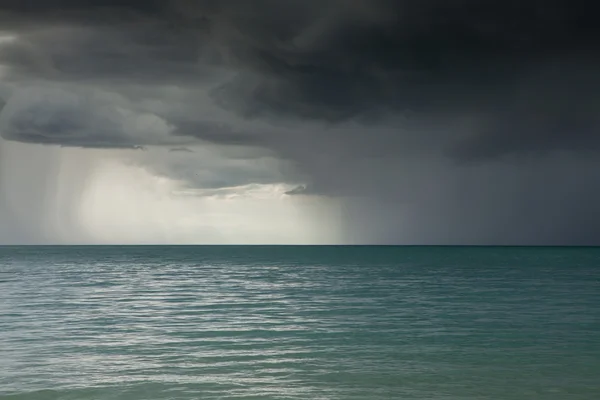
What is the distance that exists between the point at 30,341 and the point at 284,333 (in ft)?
46.4

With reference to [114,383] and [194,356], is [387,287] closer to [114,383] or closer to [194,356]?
[194,356]

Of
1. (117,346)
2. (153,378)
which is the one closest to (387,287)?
(117,346)

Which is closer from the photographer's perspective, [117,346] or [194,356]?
[194,356]

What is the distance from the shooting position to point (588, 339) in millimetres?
36438

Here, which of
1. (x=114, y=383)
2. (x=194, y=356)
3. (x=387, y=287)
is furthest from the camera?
(x=387, y=287)

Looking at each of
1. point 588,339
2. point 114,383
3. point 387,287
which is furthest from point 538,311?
point 114,383

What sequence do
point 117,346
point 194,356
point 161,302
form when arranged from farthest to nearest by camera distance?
1. point 161,302
2. point 117,346
3. point 194,356

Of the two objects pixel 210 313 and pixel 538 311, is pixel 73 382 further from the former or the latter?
pixel 538 311

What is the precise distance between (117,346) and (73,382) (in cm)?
873

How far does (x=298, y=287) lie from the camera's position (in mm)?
81562

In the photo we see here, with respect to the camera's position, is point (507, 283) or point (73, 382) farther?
point (507, 283)

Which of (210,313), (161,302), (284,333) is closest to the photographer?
(284,333)

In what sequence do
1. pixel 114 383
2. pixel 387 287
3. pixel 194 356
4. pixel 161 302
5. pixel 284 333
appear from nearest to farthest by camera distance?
1. pixel 114 383
2. pixel 194 356
3. pixel 284 333
4. pixel 161 302
5. pixel 387 287

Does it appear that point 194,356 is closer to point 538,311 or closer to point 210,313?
point 210,313
